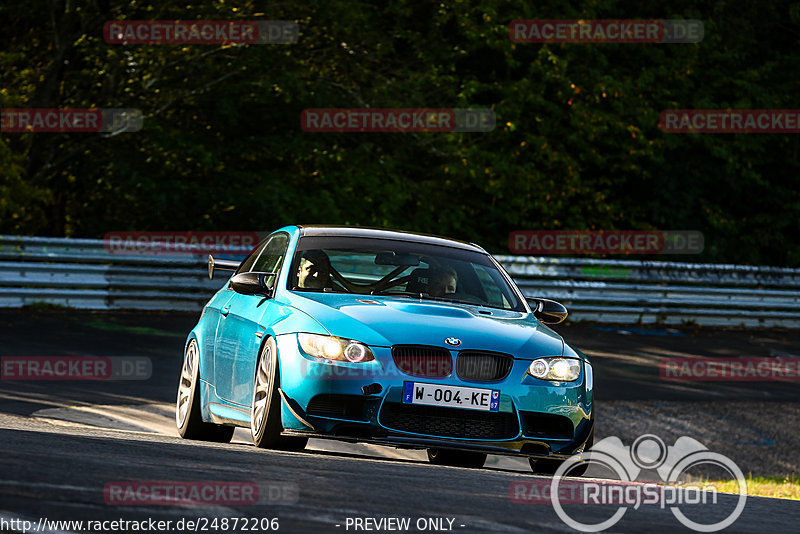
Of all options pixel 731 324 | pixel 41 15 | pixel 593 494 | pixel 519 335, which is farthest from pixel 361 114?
pixel 593 494

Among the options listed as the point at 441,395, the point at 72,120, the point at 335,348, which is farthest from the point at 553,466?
the point at 72,120

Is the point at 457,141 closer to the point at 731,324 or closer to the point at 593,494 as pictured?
the point at 731,324

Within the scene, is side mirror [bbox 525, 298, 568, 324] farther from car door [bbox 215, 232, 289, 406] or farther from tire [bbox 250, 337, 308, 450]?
tire [bbox 250, 337, 308, 450]

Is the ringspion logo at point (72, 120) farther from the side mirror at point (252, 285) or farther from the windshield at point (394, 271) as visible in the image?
the side mirror at point (252, 285)

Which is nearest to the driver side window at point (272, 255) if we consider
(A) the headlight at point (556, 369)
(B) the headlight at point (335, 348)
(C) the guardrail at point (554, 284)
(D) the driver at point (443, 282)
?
(D) the driver at point (443, 282)

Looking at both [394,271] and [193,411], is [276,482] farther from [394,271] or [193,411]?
[193,411]

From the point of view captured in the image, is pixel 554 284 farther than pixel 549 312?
Yes

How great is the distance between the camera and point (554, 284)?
24312mm

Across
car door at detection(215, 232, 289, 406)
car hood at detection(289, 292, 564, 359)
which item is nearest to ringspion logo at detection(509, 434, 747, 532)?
car hood at detection(289, 292, 564, 359)

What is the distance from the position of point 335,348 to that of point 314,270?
48.9 inches

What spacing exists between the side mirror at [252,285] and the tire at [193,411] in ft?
3.82

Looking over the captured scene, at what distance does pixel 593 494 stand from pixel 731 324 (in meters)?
19.2

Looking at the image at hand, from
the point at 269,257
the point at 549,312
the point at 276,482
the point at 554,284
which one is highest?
the point at 554,284

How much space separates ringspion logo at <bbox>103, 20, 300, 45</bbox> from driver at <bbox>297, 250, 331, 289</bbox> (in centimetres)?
1629
